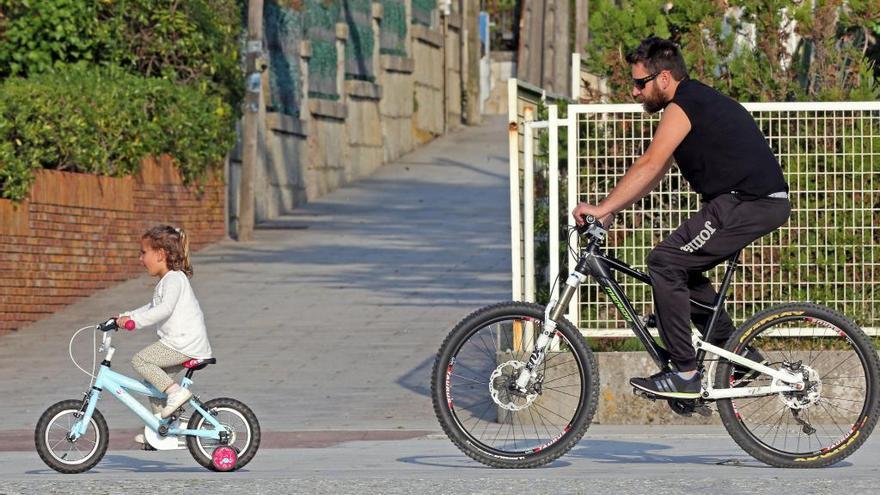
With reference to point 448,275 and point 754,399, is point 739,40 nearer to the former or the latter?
point 754,399

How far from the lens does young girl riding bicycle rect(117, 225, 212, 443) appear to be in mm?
8133

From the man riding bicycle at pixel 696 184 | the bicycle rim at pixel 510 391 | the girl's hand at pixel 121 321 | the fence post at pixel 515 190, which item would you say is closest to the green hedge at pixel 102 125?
the fence post at pixel 515 190

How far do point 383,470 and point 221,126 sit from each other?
1287 centimetres

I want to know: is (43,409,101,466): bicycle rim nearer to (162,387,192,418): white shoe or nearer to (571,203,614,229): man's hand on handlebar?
(162,387,192,418): white shoe

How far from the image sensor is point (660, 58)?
757 cm

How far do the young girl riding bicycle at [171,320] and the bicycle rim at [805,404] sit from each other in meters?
2.36

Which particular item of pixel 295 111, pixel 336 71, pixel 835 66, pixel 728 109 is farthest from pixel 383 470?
pixel 336 71

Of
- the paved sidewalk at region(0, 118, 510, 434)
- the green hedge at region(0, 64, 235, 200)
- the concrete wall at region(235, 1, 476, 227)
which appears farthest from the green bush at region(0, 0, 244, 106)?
the paved sidewalk at region(0, 118, 510, 434)

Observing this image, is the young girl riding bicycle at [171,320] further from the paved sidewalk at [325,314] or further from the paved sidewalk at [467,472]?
the paved sidewalk at [325,314]

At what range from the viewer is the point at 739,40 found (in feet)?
39.9

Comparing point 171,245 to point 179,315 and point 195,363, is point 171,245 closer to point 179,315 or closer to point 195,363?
point 179,315

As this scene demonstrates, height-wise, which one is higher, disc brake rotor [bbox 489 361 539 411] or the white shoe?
disc brake rotor [bbox 489 361 539 411]

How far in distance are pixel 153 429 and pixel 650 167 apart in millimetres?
2506

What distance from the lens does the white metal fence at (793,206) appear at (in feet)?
33.3
